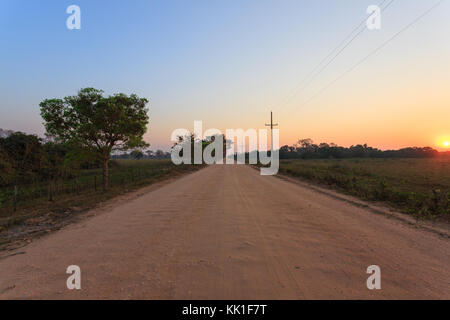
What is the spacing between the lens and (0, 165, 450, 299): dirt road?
2695mm

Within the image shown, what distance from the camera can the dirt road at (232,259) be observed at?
2695 mm

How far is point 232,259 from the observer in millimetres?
3527

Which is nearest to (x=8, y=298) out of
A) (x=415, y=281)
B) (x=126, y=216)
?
(x=126, y=216)

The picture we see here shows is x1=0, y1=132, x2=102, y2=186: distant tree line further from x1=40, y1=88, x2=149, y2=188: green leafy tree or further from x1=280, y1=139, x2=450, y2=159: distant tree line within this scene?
x1=280, y1=139, x2=450, y2=159: distant tree line

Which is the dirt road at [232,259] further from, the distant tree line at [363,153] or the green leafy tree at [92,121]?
the distant tree line at [363,153]

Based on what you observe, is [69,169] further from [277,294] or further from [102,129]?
[277,294]

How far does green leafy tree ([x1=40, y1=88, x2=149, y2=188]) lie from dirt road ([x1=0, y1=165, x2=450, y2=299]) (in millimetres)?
8114

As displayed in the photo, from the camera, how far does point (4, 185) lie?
62.3ft

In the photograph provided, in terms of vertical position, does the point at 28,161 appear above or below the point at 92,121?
below

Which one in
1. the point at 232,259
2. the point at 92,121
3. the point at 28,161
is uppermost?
the point at 92,121

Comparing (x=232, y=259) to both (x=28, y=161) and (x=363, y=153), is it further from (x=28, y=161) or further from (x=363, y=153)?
(x=363, y=153)

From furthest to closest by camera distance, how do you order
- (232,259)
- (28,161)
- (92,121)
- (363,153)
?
1. (363,153)
2. (28,161)
3. (92,121)
4. (232,259)

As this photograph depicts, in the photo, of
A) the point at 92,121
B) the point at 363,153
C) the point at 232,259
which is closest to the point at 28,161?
the point at 92,121

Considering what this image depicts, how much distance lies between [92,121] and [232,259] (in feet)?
41.4
